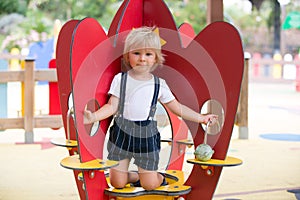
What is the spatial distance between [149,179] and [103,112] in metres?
0.45

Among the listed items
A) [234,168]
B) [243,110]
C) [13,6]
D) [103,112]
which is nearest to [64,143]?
[103,112]

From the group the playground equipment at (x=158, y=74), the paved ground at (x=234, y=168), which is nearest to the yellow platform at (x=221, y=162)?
the playground equipment at (x=158, y=74)

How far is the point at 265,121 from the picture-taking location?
8.77 meters

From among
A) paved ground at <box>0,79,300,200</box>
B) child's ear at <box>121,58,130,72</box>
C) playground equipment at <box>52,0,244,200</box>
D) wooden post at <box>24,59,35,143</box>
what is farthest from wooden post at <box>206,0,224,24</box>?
child's ear at <box>121,58,130,72</box>

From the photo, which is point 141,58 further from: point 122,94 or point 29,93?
point 29,93

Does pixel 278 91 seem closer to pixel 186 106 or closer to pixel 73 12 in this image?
pixel 186 106

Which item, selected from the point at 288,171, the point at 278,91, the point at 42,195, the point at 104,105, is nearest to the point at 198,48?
the point at 104,105

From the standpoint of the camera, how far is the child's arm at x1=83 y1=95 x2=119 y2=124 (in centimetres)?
285

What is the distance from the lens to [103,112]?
296 centimetres

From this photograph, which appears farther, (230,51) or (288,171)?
(288,171)

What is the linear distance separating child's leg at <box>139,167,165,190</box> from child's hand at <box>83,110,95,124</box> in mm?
414

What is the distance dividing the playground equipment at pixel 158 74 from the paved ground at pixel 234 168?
103 centimetres

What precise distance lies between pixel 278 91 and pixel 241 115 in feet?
25.8

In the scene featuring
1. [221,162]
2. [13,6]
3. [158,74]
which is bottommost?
[221,162]
